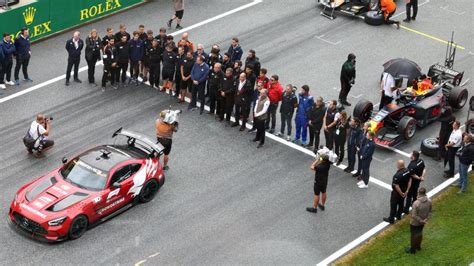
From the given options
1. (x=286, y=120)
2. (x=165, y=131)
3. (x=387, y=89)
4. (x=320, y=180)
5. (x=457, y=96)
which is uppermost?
(x=165, y=131)

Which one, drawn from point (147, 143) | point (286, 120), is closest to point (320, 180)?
point (147, 143)

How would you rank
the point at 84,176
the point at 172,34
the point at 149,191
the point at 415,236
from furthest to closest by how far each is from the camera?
the point at 172,34
the point at 149,191
the point at 84,176
the point at 415,236

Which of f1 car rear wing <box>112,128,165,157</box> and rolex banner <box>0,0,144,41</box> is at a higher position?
f1 car rear wing <box>112,128,165,157</box>

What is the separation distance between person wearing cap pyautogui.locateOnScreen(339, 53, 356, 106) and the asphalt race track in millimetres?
641

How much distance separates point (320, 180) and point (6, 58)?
38.3 ft

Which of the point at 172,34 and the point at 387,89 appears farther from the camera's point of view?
the point at 172,34

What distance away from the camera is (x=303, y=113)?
2712cm

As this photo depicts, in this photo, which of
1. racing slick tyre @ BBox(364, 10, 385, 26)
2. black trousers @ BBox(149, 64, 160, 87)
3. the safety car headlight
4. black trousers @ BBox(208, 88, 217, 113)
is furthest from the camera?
racing slick tyre @ BBox(364, 10, 385, 26)

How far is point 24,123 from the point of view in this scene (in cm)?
2827

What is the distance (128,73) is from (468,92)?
11020mm

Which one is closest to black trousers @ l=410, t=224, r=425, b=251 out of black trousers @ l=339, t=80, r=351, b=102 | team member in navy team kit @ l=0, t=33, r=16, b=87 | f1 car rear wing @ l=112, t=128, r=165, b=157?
f1 car rear wing @ l=112, t=128, r=165, b=157

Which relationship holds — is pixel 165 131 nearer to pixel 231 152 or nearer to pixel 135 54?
pixel 231 152

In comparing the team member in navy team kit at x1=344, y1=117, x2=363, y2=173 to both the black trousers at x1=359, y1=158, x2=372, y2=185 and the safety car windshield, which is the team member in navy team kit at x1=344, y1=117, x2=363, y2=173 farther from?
the safety car windshield

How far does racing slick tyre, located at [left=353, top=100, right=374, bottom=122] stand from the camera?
92.4 ft
